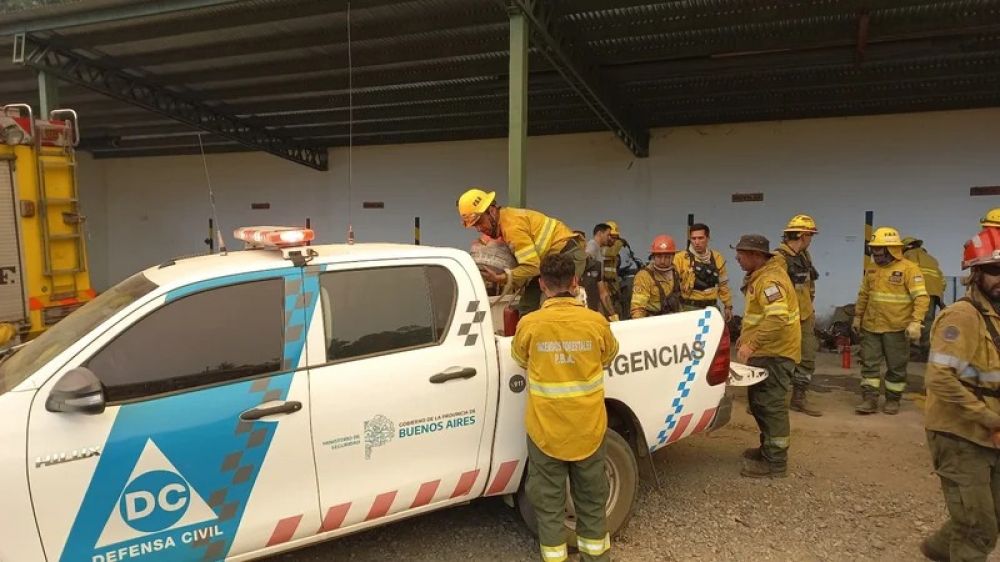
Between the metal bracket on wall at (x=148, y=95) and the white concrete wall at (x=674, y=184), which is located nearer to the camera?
the metal bracket on wall at (x=148, y=95)

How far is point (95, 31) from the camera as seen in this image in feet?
26.2

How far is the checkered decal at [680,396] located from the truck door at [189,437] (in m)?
2.05

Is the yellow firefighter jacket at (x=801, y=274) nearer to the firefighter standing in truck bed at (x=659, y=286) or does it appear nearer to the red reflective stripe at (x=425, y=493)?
the firefighter standing in truck bed at (x=659, y=286)

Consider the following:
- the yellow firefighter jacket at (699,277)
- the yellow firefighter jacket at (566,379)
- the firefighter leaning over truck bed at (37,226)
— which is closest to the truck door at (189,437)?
the yellow firefighter jacket at (566,379)

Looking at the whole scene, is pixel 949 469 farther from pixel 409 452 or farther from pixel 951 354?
pixel 409 452

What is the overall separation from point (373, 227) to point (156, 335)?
37.4 feet

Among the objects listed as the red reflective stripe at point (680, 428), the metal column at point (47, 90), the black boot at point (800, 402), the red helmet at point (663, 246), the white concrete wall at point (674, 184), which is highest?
the metal column at point (47, 90)

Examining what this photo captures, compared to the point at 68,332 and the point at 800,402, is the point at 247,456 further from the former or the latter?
the point at 800,402

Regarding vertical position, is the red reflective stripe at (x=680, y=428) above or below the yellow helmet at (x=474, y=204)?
below

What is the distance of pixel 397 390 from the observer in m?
2.89

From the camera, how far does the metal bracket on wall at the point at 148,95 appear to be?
8.29 m

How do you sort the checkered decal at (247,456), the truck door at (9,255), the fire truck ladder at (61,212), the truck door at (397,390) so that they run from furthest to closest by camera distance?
1. the fire truck ladder at (61,212)
2. the truck door at (9,255)
3. the truck door at (397,390)
4. the checkered decal at (247,456)

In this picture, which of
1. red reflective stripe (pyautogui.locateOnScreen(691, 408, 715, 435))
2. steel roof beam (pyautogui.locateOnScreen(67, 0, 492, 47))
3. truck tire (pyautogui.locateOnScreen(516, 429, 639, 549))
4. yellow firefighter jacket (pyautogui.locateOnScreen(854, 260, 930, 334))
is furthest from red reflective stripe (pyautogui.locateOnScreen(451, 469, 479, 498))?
steel roof beam (pyautogui.locateOnScreen(67, 0, 492, 47))

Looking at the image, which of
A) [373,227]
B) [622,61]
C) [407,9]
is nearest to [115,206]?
[373,227]
